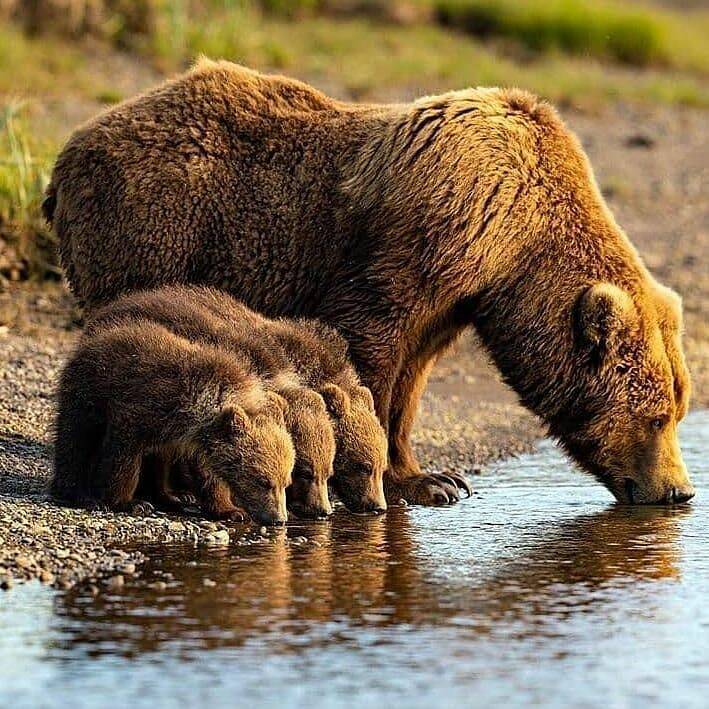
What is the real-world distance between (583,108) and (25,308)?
10601 mm

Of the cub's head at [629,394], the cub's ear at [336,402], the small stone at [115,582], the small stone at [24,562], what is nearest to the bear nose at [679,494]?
the cub's head at [629,394]

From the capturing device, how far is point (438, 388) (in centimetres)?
1163

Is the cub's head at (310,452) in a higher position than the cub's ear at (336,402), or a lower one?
lower

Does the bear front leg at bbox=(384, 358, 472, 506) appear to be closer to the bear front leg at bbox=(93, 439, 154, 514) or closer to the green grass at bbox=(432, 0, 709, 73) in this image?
the bear front leg at bbox=(93, 439, 154, 514)

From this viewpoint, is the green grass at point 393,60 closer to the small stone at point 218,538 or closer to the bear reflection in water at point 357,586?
the small stone at point 218,538

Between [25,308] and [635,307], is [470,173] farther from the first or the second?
[25,308]

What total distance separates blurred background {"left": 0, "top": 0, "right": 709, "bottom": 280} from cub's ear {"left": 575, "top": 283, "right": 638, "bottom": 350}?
509 cm

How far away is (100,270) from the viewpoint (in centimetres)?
880

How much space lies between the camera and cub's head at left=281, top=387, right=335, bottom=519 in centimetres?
775

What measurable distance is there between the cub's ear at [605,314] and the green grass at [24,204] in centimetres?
490

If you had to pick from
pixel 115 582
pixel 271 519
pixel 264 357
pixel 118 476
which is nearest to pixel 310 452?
pixel 271 519

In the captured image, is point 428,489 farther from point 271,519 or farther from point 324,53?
point 324,53

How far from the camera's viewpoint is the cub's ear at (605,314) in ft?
26.8

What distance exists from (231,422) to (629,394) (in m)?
2.04
